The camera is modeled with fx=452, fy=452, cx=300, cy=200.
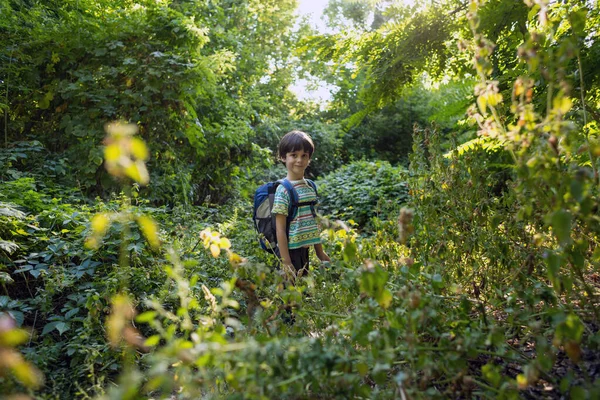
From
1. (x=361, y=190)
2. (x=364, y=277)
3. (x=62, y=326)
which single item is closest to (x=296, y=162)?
(x=62, y=326)

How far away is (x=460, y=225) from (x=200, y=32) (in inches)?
164

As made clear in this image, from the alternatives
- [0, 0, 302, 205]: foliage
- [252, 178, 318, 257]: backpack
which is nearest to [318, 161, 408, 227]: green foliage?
[0, 0, 302, 205]: foliage

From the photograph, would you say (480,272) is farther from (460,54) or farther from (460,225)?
(460,54)

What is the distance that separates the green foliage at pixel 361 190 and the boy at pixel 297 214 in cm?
415

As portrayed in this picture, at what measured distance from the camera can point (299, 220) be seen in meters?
3.10

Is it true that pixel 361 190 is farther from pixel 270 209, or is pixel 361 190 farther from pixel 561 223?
pixel 561 223

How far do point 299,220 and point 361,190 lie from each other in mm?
5423

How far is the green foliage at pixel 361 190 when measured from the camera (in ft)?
25.7

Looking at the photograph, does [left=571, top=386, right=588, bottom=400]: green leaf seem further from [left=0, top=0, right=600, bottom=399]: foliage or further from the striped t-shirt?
the striped t-shirt

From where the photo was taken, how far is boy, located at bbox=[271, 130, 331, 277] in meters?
3.02

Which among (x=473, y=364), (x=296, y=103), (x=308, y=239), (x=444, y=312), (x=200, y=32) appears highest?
(x=296, y=103)

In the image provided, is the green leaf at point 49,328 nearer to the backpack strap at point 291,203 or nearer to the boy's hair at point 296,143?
the backpack strap at point 291,203

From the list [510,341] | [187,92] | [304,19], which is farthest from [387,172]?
[304,19]

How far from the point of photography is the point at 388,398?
1405mm
